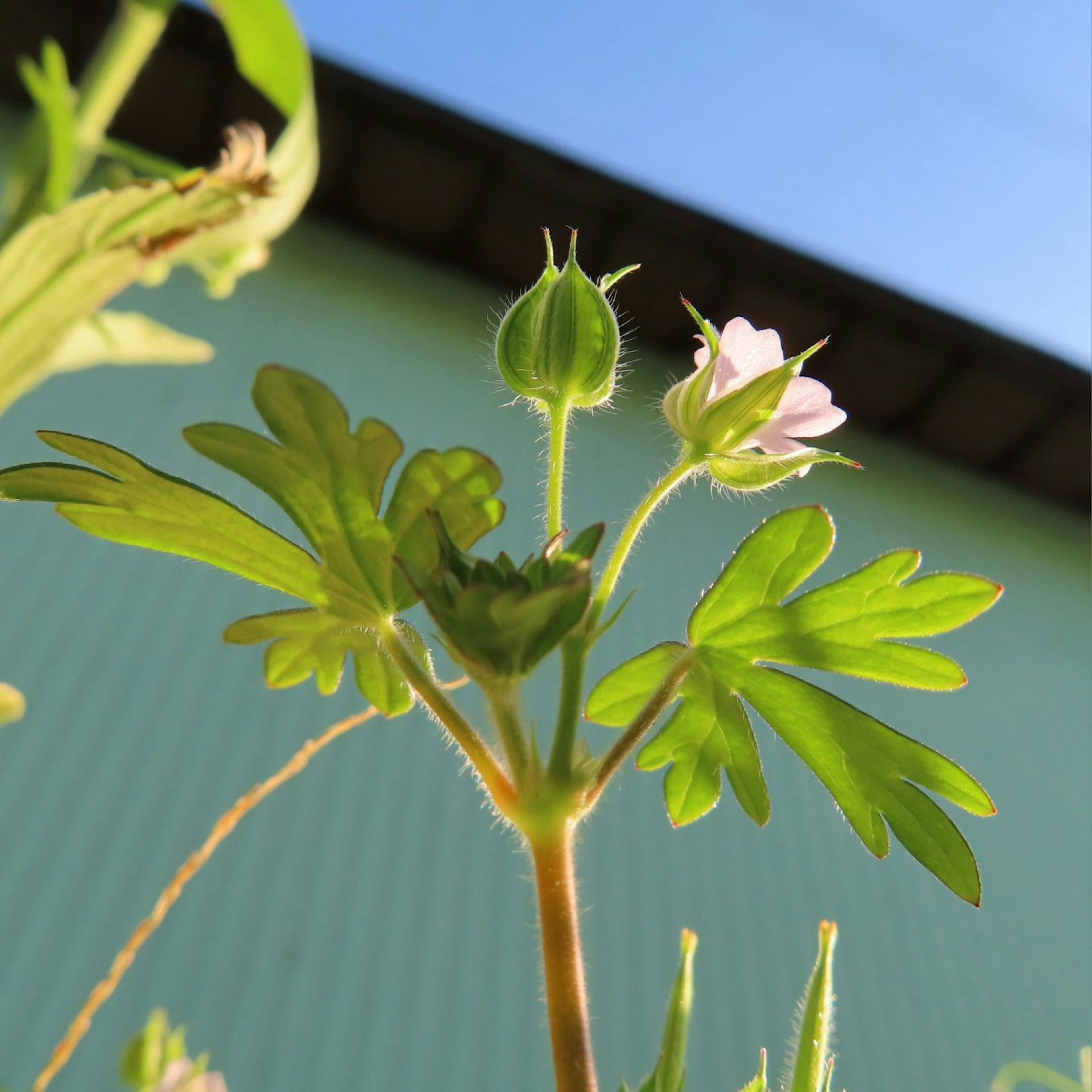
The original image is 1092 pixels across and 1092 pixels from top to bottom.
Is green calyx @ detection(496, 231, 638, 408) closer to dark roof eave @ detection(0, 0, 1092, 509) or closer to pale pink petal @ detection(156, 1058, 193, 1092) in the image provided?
pale pink petal @ detection(156, 1058, 193, 1092)

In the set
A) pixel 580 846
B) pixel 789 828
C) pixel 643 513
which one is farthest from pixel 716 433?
pixel 789 828

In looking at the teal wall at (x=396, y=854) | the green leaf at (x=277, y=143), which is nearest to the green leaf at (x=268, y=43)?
the green leaf at (x=277, y=143)

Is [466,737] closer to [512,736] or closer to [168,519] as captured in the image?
[512,736]

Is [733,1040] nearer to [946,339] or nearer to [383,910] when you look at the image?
[383,910]

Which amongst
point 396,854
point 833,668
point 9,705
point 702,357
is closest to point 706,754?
point 833,668

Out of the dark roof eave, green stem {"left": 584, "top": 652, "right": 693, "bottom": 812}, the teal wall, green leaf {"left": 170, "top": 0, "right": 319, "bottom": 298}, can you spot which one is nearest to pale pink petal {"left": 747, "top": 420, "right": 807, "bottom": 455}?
green stem {"left": 584, "top": 652, "right": 693, "bottom": 812}

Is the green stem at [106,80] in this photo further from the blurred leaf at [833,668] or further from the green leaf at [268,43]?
the blurred leaf at [833,668]

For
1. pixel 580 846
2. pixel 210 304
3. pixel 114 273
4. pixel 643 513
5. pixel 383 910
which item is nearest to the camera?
pixel 114 273
